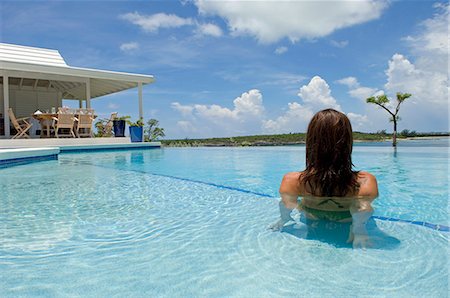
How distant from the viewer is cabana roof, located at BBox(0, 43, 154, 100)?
12641 millimetres

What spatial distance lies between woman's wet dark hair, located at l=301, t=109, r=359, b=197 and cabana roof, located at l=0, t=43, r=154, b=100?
13.2 meters

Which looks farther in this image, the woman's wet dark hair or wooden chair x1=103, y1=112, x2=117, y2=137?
wooden chair x1=103, y1=112, x2=117, y2=137

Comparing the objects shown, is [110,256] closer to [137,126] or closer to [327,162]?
[327,162]

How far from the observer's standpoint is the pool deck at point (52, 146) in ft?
26.7

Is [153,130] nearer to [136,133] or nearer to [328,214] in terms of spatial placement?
[136,133]

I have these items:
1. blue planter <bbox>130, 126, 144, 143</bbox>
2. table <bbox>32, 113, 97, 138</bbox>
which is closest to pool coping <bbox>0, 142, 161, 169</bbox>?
blue planter <bbox>130, 126, 144, 143</bbox>

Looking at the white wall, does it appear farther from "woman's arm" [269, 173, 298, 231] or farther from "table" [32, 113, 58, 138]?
"woman's arm" [269, 173, 298, 231]

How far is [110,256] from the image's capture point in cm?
203

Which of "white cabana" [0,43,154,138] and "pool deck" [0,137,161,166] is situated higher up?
"white cabana" [0,43,154,138]

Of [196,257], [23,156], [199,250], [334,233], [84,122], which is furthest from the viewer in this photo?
[84,122]

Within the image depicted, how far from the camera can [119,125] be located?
14148 mm

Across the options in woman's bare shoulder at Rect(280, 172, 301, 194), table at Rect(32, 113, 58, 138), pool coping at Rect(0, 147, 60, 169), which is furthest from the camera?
table at Rect(32, 113, 58, 138)

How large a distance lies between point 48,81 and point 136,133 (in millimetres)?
6060

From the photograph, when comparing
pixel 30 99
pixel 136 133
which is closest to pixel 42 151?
pixel 136 133
